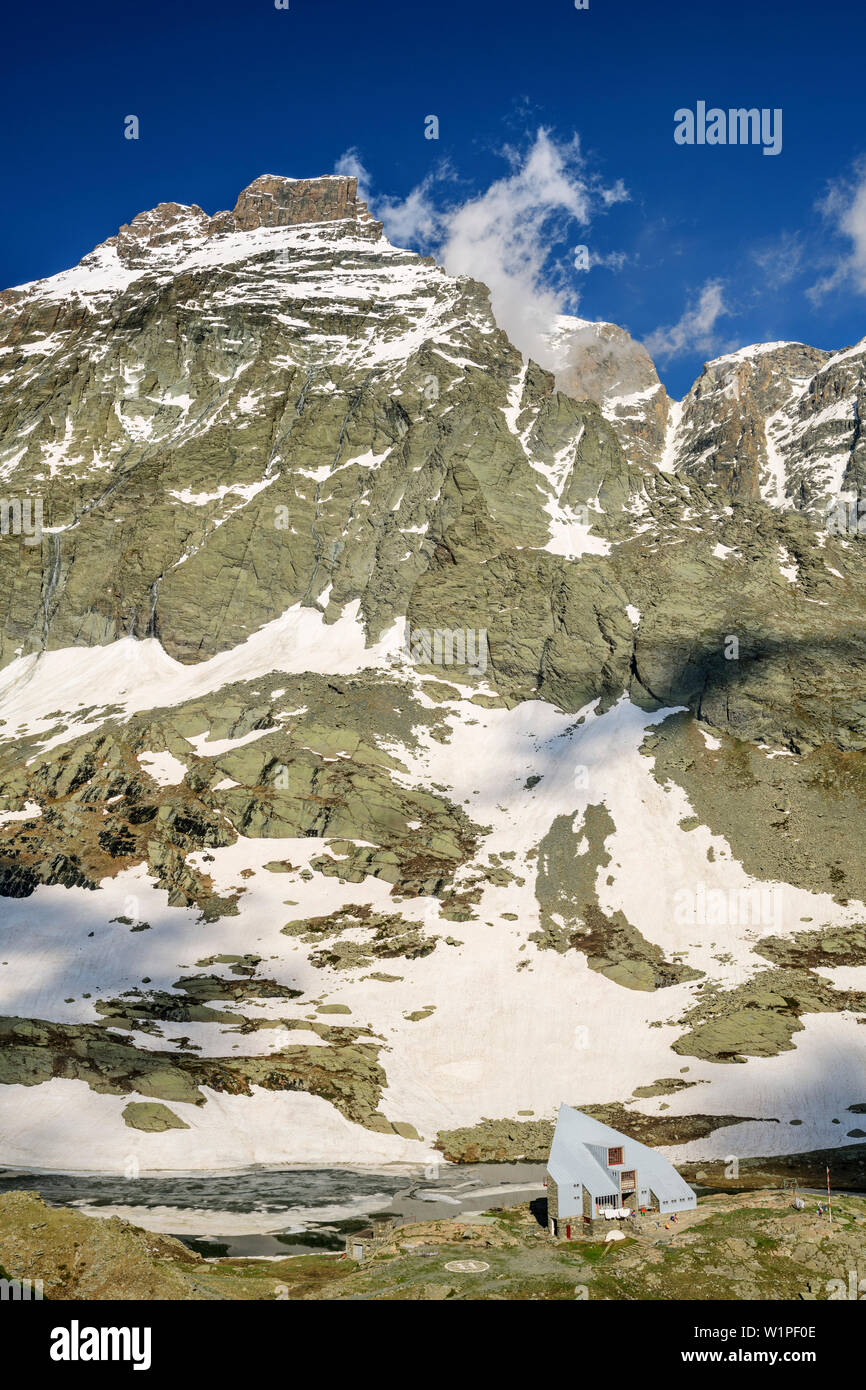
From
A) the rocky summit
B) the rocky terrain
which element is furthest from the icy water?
the rocky terrain

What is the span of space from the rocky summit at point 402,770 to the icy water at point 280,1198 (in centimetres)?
328

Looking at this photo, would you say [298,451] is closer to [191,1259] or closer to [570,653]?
[570,653]

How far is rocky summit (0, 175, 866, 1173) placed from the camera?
5950 cm

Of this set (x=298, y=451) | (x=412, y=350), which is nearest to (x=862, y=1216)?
(x=298, y=451)

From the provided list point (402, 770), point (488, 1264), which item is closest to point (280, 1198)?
point (488, 1264)

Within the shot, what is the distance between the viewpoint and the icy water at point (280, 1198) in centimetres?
3762

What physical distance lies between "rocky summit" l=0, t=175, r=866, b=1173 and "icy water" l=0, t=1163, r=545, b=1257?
3276mm

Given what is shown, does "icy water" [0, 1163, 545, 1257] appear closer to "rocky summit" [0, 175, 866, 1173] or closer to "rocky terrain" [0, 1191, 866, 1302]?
"rocky summit" [0, 175, 866, 1173]

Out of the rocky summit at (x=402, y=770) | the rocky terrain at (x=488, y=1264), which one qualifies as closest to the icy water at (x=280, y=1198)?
the rocky summit at (x=402, y=770)

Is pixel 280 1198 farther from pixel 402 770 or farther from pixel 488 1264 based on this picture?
pixel 402 770

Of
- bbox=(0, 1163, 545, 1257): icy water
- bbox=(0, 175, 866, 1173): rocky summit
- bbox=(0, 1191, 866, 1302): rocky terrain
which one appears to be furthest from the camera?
bbox=(0, 175, 866, 1173): rocky summit

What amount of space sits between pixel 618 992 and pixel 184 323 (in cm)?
17871

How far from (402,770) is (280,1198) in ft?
212

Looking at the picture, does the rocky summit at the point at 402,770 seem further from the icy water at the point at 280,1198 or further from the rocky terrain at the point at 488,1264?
the rocky terrain at the point at 488,1264
